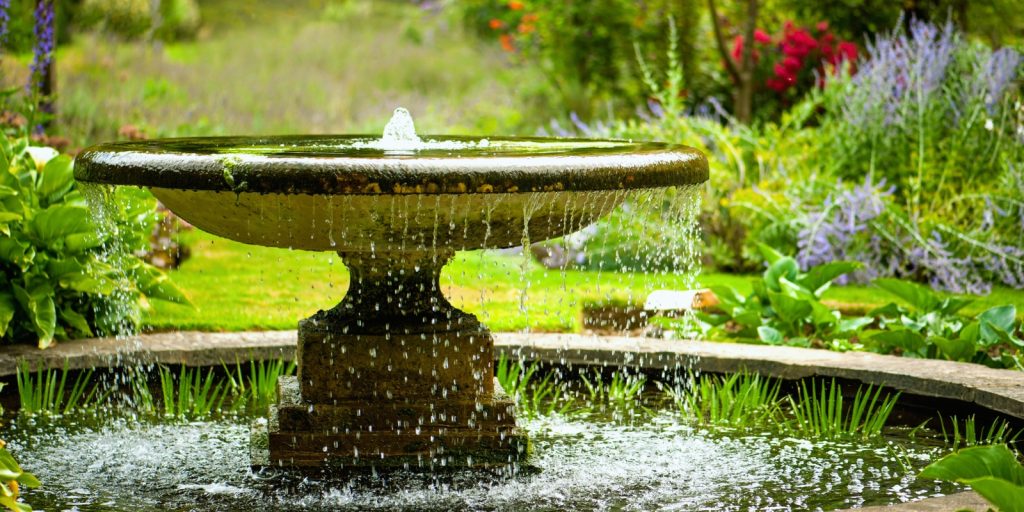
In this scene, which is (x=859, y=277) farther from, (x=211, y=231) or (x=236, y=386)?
(x=211, y=231)

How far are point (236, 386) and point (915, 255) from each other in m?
3.95

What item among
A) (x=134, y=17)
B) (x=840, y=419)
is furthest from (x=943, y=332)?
(x=134, y=17)

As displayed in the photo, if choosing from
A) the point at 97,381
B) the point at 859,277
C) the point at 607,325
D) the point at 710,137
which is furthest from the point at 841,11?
the point at 97,381

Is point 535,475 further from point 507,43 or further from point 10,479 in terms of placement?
point 507,43

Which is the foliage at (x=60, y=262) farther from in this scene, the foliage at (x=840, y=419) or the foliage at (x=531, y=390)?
the foliage at (x=840, y=419)

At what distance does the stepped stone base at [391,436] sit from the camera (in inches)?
148

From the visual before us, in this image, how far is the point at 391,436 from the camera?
3.82 metres

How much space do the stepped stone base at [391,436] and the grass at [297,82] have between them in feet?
14.1

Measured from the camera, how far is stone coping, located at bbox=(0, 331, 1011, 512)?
442cm

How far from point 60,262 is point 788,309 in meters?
3.02

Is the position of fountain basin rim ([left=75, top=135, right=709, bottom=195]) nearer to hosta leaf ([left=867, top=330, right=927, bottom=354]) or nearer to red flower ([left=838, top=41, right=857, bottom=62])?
hosta leaf ([left=867, top=330, right=927, bottom=354])

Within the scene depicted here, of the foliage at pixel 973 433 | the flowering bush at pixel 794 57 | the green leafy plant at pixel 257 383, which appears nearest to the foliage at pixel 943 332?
the foliage at pixel 973 433

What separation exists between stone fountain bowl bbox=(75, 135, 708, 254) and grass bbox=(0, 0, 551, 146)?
4212 mm

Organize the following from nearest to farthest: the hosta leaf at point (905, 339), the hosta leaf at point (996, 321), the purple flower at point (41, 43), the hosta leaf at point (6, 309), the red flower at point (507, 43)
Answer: the hosta leaf at point (6, 309), the hosta leaf at point (996, 321), the hosta leaf at point (905, 339), the purple flower at point (41, 43), the red flower at point (507, 43)
